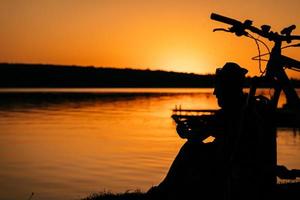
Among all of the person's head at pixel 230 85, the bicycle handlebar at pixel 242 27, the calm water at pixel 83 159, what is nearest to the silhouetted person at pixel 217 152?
the person's head at pixel 230 85

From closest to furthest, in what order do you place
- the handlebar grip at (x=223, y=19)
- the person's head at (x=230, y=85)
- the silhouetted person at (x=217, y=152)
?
the silhouetted person at (x=217, y=152)
the person's head at (x=230, y=85)
the handlebar grip at (x=223, y=19)

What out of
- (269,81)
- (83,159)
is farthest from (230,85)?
(83,159)

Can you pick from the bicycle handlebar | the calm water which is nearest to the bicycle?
the bicycle handlebar

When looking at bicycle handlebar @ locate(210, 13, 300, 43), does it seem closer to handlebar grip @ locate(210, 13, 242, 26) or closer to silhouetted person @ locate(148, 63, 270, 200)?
handlebar grip @ locate(210, 13, 242, 26)

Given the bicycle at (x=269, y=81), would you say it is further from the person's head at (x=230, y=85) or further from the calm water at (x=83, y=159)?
the calm water at (x=83, y=159)

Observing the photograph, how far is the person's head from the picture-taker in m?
5.52

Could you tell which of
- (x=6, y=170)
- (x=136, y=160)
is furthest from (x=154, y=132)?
(x=6, y=170)

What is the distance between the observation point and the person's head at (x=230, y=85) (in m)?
5.52

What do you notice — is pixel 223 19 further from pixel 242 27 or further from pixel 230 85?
pixel 230 85

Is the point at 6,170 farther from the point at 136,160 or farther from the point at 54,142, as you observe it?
the point at 54,142

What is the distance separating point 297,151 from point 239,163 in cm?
4076

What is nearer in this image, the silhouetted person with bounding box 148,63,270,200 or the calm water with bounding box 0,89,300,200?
the silhouetted person with bounding box 148,63,270,200

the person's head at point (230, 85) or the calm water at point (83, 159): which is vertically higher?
the person's head at point (230, 85)

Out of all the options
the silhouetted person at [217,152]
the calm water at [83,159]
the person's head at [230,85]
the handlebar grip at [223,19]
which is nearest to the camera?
the silhouetted person at [217,152]
